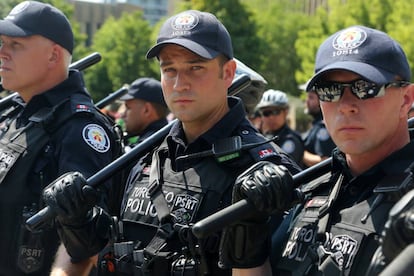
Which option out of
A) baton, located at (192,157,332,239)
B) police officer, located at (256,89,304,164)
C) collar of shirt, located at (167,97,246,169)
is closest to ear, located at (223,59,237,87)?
collar of shirt, located at (167,97,246,169)

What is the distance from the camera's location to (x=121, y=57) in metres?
47.6

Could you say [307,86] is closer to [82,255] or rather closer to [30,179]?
[82,255]

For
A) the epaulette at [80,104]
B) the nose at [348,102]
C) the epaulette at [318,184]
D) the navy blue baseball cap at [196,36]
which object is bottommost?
the epaulette at [80,104]

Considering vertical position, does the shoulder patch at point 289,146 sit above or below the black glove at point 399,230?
below

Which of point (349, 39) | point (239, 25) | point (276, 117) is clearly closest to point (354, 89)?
point (349, 39)

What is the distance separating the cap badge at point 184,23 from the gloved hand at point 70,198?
0.81m

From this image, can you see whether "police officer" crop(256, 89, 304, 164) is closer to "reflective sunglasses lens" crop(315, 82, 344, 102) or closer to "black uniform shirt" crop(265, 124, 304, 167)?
"black uniform shirt" crop(265, 124, 304, 167)

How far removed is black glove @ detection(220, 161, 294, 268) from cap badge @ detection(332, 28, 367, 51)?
Result: 514mm

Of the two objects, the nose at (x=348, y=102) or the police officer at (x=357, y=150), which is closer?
the police officer at (x=357, y=150)

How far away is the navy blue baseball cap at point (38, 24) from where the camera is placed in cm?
445

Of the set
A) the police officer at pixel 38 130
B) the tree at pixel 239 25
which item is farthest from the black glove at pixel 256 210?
the tree at pixel 239 25

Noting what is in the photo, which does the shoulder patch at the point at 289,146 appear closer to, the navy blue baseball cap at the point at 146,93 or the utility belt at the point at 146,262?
the navy blue baseball cap at the point at 146,93

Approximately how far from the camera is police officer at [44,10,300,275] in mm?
3309

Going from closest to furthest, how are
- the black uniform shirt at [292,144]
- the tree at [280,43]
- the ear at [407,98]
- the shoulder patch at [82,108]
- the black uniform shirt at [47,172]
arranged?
1. the ear at [407,98]
2. the black uniform shirt at [47,172]
3. the shoulder patch at [82,108]
4. the black uniform shirt at [292,144]
5. the tree at [280,43]
